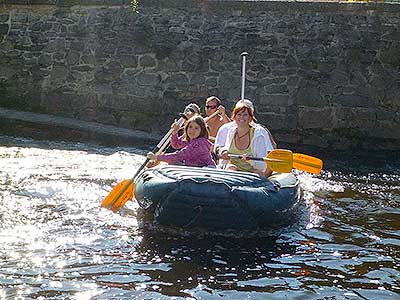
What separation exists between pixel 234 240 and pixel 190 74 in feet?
21.9

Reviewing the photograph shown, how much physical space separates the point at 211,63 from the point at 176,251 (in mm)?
6952

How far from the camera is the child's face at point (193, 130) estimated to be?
674 centimetres

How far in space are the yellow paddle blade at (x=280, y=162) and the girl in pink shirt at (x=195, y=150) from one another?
64 centimetres

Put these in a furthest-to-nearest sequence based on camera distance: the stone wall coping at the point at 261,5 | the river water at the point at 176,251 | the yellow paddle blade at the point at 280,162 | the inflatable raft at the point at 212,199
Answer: the stone wall coping at the point at 261,5
the yellow paddle blade at the point at 280,162
the inflatable raft at the point at 212,199
the river water at the point at 176,251

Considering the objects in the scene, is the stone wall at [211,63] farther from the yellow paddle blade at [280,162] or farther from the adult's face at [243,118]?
the yellow paddle blade at [280,162]

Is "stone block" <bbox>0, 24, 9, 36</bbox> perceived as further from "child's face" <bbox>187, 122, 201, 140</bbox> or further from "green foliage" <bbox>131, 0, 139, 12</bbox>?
"child's face" <bbox>187, 122, 201, 140</bbox>

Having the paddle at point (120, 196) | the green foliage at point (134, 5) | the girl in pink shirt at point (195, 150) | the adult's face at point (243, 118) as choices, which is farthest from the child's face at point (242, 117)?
the green foliage at point (134, 5)

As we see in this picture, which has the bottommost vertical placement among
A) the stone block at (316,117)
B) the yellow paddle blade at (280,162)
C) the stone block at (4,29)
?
the yellow paddle blade at (280,162)

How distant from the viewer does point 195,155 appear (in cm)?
683

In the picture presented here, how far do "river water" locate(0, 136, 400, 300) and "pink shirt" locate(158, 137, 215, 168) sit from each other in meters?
0.72

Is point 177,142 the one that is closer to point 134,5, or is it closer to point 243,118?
point 243,118

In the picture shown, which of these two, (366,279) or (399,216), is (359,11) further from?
(366,279)

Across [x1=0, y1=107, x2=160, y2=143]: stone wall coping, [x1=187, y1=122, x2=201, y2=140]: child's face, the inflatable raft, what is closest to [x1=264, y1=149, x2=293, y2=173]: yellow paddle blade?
the inflatable raft

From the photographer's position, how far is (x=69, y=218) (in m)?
6.45
